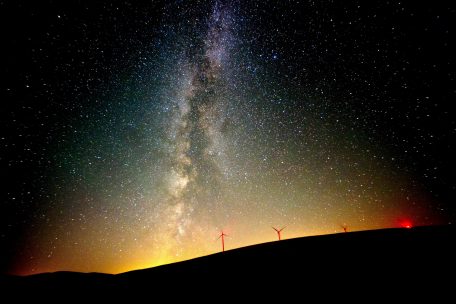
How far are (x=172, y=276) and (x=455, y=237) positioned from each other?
243 inches

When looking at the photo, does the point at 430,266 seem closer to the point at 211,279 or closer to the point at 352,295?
the point at 352,295

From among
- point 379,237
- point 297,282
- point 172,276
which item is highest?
point 379,237

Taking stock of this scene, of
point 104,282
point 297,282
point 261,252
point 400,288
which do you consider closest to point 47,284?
point 104,282

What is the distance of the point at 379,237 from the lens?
497 cm

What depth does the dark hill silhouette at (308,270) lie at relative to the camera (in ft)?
11.8

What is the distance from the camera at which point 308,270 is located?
14.1ft

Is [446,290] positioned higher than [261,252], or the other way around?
[261,252]

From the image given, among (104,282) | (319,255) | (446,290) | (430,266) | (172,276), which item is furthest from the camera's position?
(104,282)

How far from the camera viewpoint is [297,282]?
4047 mm

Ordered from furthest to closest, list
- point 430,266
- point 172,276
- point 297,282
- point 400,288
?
point 172,276, point 297,282, point 430,266, point 400,288

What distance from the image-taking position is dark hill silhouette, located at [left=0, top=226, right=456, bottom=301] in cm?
360

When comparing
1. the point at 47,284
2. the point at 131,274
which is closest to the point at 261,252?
the point at 131,274

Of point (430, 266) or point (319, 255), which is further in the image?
point (319, 255)

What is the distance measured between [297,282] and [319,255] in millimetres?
996
